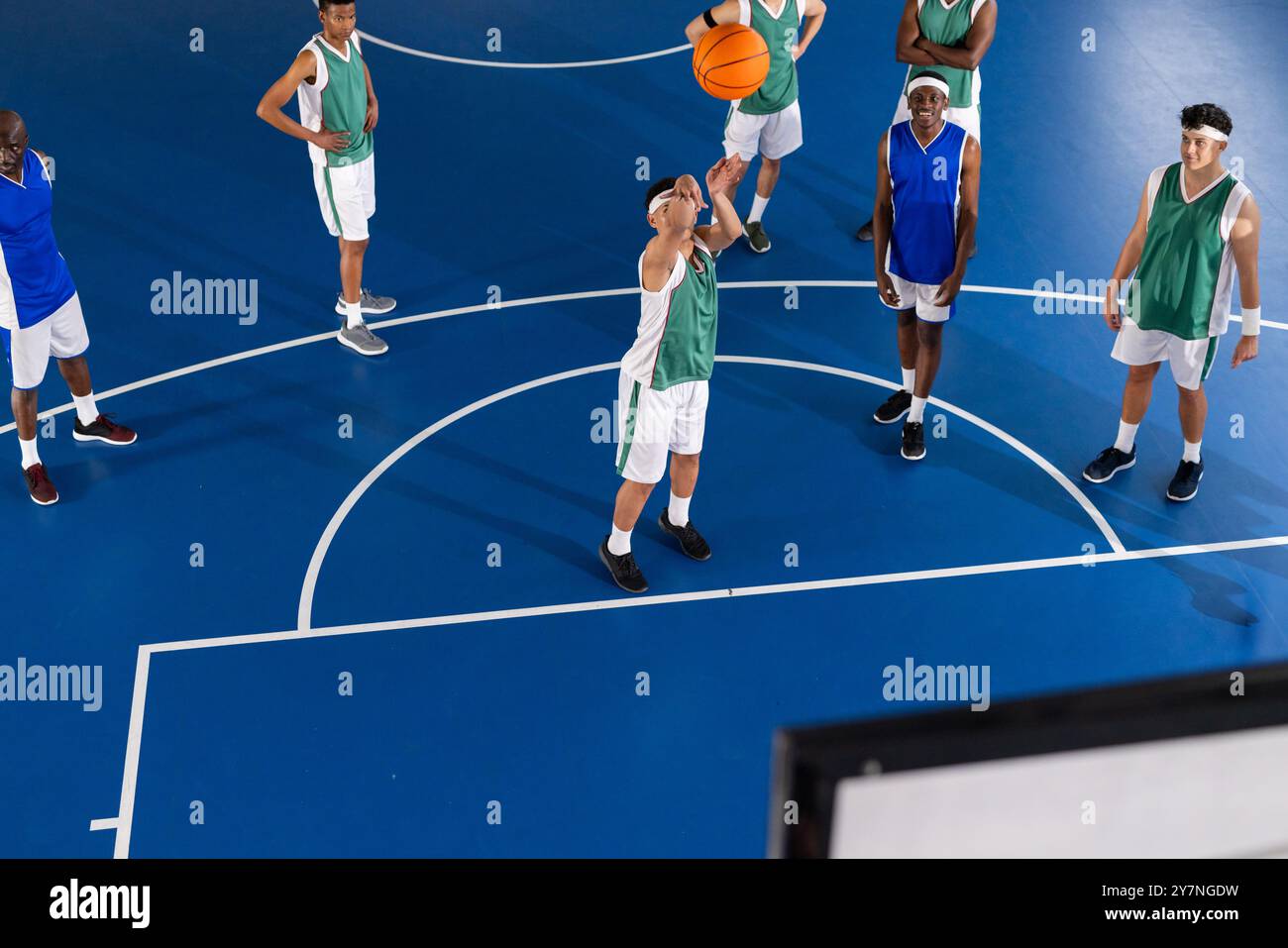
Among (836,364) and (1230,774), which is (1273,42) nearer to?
(836,364)

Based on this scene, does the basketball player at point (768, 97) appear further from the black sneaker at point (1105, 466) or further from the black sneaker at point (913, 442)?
the black sneaker at point (1105, 466)

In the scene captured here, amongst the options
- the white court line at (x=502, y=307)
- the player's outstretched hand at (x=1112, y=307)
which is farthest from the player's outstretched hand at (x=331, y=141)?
the player's outstretched hand at (x=1112, y=307)

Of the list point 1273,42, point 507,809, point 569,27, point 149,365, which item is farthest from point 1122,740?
point 1273,42

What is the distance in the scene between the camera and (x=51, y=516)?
7699 mm

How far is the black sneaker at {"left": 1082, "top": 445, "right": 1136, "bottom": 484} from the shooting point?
7.98 m

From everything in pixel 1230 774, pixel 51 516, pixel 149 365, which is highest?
pixel 149 365

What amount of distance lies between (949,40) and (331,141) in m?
3.79

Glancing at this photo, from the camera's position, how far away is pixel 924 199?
7434mm

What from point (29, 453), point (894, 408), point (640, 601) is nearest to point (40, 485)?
point (29, 453)

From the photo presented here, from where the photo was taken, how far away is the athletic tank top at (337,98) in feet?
26.5

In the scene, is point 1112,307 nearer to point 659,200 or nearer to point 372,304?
point 659,200

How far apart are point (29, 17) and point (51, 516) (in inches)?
246

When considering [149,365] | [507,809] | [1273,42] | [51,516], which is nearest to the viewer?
[507,809]

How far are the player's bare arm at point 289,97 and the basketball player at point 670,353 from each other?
8.11 ft
